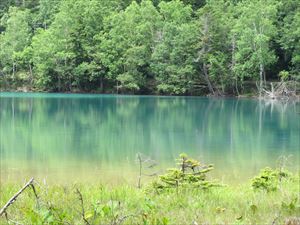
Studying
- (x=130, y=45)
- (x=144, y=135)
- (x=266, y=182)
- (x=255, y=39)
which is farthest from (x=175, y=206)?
(x=130, y=45)

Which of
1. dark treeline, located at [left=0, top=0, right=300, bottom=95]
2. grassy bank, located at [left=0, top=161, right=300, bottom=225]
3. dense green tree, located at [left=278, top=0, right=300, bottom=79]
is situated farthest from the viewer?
dark treeline, located at [left=0, top=0, right=300, bottom=95]

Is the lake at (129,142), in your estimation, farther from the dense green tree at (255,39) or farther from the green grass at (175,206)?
the dense green tree at (255,39)

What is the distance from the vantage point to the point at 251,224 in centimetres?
445

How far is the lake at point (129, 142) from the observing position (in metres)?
13.8

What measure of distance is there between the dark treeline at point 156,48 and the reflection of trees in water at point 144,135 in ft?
75.6

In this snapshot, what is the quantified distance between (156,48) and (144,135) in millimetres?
37856

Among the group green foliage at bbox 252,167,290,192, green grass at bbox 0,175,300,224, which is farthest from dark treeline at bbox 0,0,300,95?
green grass at bbox 0,175,300,224

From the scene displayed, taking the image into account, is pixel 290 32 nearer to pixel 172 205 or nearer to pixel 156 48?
Result: pixel 156 48

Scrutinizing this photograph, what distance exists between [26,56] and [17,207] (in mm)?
65613

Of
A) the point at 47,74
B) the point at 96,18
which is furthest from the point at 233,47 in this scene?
the point at 47,74

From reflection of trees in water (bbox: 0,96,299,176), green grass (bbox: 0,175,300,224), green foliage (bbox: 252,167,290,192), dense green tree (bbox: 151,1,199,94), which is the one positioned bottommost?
reflection of trees in water (bbox: 0,96,299,176)

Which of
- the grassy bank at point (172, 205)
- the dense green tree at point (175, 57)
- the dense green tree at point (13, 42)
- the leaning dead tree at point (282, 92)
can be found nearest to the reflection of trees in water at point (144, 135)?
the grassy bank at point (172, 205)

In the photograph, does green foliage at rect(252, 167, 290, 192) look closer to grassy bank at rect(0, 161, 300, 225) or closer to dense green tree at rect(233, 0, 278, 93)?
grassy bank at rect(0, 161, 300, 225)

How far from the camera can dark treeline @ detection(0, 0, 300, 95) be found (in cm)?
5619
